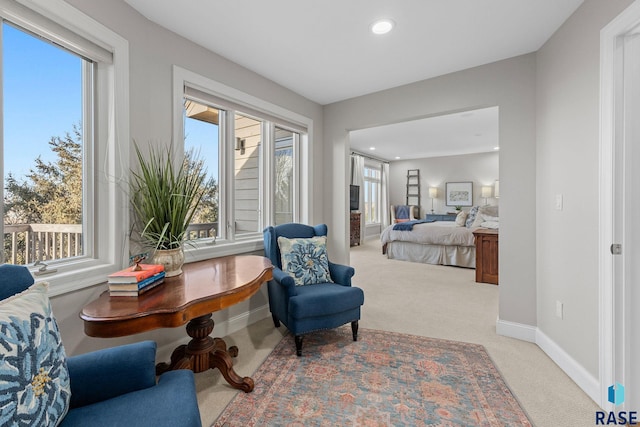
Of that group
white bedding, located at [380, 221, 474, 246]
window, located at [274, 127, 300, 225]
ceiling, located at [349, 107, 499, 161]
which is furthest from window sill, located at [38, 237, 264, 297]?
white bedding, located at [380, 221, 474, 246]

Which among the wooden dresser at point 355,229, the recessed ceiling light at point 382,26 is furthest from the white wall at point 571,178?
the wooden dresser at point 355,229

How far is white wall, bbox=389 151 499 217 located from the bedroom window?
21.2ft

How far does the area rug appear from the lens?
156 centimetres

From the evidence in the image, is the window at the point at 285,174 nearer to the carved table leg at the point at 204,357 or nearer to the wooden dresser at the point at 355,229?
the carved table leg at the point at 204,357

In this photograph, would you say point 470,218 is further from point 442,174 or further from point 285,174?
point 285,174

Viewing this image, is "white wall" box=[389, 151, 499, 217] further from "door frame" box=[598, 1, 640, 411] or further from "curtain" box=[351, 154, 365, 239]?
"door frame" box=[598, 1, 640, 411]

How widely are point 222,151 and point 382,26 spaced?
1666mm

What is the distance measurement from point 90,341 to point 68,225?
2.27ft

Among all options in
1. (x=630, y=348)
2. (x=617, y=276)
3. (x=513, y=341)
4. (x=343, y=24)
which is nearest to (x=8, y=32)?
(x=343, y=24)

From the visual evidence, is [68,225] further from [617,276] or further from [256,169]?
[617,276]

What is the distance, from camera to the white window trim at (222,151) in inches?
86.4

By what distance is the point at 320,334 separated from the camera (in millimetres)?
2578

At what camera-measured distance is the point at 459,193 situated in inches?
332

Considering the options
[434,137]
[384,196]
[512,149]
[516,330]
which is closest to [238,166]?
[512,149]
